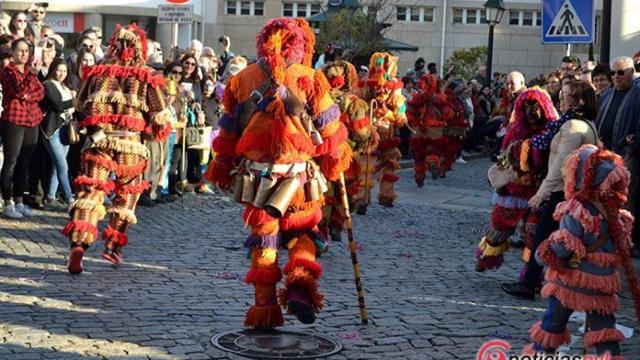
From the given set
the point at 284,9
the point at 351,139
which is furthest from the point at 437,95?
the point at 284,9

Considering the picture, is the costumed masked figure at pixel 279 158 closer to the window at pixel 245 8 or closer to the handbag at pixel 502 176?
the handbag at pixel 502 176

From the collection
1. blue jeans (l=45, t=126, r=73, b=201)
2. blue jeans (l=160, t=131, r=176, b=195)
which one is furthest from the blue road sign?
blue jeans (l=45, t=126, r=73, b=201)

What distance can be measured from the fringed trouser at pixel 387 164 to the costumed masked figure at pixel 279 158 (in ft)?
25.8

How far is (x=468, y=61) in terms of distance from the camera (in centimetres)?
4591

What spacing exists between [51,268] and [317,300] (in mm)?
3297

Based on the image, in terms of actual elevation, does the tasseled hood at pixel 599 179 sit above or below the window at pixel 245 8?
below

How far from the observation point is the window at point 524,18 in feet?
173

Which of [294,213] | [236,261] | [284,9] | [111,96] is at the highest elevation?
[284,9]

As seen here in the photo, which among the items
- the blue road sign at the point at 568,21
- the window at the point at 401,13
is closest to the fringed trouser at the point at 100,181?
the blue road sign at the point at 568,21

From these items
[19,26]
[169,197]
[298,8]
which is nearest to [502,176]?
[169,197]

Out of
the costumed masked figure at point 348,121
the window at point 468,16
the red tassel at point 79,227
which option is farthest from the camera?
the window at point 468,16

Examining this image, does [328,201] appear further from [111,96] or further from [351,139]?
[111,96]

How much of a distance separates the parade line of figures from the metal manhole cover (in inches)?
4.4

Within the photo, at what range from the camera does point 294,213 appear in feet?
24.8
